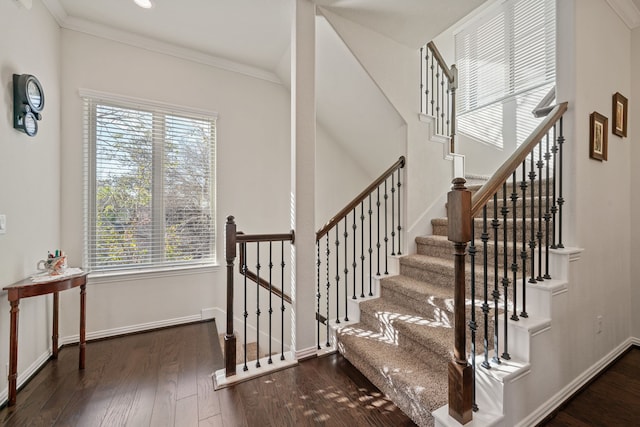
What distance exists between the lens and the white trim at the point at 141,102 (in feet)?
8.55

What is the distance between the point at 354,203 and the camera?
2.50m

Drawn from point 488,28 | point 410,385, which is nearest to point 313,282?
point 410,385

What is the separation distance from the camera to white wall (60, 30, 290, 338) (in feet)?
8.42

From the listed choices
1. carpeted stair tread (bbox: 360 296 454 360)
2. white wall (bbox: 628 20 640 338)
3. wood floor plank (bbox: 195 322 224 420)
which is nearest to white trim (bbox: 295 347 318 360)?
carpeted stair tread (bbox: 360 296 454 360)

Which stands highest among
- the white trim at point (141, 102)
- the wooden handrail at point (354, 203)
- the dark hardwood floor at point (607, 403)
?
the white trim at point (141, 102)

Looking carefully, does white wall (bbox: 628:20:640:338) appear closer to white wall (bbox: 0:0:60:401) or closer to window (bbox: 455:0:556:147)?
window (bbox: 455:0:556:147)

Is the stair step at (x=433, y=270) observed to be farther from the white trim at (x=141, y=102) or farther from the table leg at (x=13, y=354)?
the table leg at (x=13, y=354)

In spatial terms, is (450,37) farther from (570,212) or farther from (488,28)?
(570,212)

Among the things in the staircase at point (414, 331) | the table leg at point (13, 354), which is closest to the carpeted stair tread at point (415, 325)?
the staircase at point (414, 331)

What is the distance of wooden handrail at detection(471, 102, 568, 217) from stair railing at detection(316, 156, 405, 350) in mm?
1028

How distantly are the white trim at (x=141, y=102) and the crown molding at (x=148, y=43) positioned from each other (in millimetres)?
557

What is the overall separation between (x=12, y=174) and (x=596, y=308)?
168 inches

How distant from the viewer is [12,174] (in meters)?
1.86

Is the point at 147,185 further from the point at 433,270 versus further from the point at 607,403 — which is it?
the point at 607,403
